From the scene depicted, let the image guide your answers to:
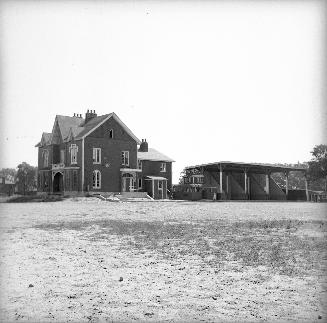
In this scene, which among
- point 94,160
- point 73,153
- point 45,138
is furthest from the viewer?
point 45,138

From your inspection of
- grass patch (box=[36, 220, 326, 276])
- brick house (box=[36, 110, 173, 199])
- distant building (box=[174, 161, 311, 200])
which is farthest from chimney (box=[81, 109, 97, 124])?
grass patch (box=[36, 220, 326, 276])

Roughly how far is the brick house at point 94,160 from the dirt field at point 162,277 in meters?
30.9

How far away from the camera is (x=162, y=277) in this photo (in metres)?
7.66

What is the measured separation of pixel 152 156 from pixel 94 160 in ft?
37.9

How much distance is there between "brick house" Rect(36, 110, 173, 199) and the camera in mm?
43750

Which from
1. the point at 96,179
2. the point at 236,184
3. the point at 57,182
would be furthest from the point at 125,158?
the point at 236,184

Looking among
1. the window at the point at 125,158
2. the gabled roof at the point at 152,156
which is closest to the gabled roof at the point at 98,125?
the window at the point at 125,158

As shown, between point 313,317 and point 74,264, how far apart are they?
205 inches

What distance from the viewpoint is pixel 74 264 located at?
865 centimetres

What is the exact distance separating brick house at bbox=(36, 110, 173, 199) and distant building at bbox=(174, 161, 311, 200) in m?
5.73

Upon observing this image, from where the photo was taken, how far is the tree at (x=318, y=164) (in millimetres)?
66688

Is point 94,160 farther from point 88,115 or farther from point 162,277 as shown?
point 162,277

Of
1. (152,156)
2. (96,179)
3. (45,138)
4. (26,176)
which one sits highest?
(45,138)

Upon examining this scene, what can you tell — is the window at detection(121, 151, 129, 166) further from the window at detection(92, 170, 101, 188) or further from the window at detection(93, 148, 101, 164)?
the window at detection(92, 170, 101, 188)
